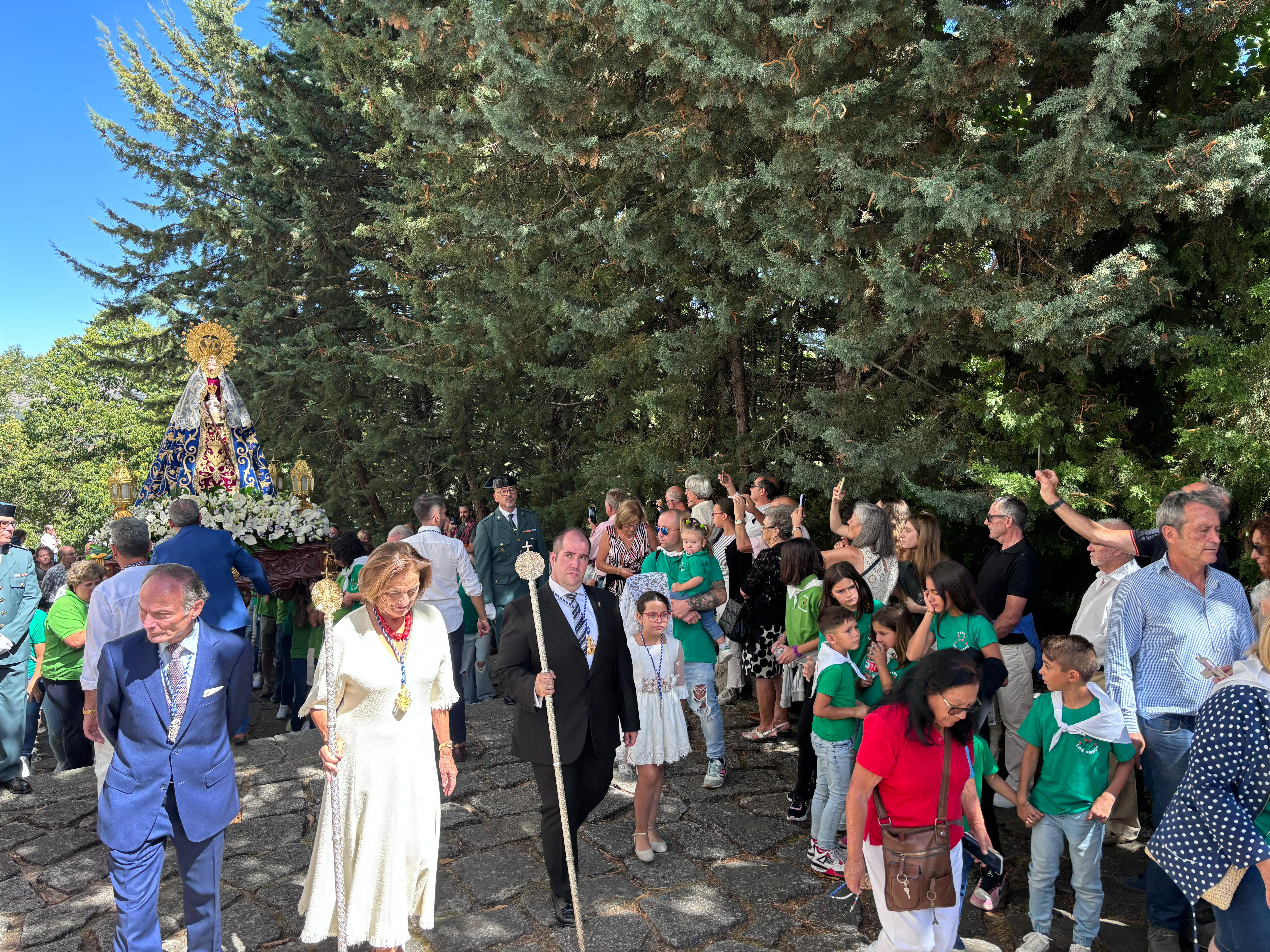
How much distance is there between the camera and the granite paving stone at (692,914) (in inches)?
179

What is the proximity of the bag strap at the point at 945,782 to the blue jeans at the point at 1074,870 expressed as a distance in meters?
1.13

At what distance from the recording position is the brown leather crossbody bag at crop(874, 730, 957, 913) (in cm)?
354

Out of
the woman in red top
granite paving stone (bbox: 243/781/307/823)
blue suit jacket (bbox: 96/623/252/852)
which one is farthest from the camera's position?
granite paving stone (bbox: 243/781/307/823)

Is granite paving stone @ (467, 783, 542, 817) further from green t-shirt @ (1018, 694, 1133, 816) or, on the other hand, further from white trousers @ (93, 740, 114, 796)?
green t-shirt @ (1018, 694, 1133, 816)

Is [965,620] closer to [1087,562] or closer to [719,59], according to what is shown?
[1087,562]

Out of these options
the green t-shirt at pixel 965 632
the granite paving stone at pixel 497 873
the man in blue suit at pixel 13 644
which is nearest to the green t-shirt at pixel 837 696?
the green t-shirt at pixel 965 632

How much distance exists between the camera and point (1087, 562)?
299 inches

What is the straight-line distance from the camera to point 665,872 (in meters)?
5.27

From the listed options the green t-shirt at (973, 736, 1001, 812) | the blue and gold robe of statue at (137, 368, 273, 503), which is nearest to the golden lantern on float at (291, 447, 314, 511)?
the blue and gold robe of statue at (137, 368, 273, 503)

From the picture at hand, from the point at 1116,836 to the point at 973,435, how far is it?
10.4 ft

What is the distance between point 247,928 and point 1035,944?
13.5 ft

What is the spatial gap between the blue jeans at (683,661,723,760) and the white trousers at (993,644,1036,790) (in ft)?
6.53

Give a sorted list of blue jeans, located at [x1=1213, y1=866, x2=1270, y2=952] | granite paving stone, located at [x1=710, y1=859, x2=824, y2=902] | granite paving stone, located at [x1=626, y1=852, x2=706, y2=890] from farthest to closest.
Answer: granite paving stone, located at [x1=626, y1=852, x2=706, y2=890] → granite paving stone, located at [x1=710, y1=859, x2=824, y2=902] → blue jeans, located at [x1=1213, y1=866, x2=1270, y2=952]

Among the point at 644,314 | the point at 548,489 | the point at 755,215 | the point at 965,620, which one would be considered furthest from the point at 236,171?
the point at 965,620
